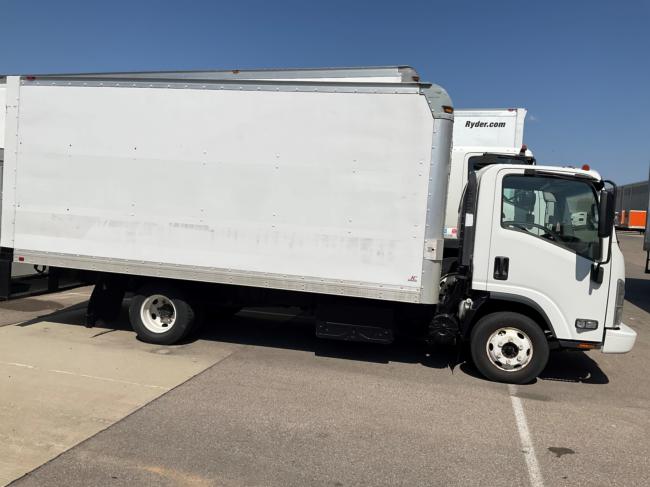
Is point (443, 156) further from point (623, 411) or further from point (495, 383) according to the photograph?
point (623, 411)

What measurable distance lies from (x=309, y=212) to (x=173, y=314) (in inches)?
92.4

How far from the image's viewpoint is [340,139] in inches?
219

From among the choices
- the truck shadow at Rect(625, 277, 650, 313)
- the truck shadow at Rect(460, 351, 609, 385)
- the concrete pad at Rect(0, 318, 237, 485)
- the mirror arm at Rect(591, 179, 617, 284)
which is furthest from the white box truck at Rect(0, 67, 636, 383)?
the truck shadow at Rect(625, 277, 650, 313)

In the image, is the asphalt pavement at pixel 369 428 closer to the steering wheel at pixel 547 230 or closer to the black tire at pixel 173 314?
the black tire at pixel 173 314

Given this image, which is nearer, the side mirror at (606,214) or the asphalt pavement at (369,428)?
the asphalt pavement at (369,428)

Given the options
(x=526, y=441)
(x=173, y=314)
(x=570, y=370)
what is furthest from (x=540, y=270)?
(x=173, y=314)

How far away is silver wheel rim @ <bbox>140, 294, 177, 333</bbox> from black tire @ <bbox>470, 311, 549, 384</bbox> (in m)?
3.70

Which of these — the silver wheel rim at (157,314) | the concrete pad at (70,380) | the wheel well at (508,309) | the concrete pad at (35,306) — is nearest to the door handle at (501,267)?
the wheel well at (508,309)

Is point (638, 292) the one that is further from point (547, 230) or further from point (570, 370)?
point (547, 230)

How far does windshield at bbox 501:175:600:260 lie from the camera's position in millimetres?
5355

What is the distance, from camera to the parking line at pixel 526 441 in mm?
3632

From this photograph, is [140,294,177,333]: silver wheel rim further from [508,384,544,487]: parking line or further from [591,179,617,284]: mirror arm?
[591,179,617,284]: mirror arm

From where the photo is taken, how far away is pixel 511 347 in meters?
5.59

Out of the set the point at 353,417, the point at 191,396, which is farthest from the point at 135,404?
the point at 353,417
